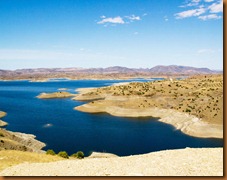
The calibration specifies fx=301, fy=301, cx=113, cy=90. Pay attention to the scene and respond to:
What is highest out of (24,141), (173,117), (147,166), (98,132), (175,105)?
(147,166)

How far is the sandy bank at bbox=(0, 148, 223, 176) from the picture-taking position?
1889 centimetres

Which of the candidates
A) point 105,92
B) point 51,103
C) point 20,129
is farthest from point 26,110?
point 105,92

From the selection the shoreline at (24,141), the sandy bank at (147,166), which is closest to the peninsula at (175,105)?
the shoreline at (24,141)

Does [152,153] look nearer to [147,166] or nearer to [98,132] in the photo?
[147,166]

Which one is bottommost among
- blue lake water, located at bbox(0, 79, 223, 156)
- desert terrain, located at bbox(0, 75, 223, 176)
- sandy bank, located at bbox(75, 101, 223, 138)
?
blue lake water, located at bbox(0, 79, 223, 156)

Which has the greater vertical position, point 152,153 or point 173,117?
point 152,153

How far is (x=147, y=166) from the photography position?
20125 mm

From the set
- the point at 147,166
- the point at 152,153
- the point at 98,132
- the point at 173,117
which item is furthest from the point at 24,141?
the point at 147,166

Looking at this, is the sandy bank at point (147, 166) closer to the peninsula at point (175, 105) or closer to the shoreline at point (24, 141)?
the shoreline at point (24, 141)

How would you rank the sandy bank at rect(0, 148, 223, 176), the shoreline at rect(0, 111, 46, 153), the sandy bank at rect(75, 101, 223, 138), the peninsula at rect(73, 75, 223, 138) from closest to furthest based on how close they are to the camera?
the sandy bank at rect(0, 148, 223, 176), the shoreline at rect(0, 111, 46, 153), the sandy bank at rect(75, 101, 223, 138), the peninsula at rect(73, 75, 223, 138)

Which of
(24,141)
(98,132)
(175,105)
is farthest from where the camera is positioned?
(175,105)

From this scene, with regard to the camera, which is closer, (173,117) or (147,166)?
(147,166)

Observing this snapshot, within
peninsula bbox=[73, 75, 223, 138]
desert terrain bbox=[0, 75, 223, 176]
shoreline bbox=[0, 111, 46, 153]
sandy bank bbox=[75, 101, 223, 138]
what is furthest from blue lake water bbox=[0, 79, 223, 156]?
desert terrain bbox=[0, 75, 223, 176]

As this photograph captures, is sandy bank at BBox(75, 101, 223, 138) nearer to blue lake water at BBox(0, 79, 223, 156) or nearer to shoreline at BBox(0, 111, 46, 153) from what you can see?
blue lake water at BBox(0, 79, 223, 156)
